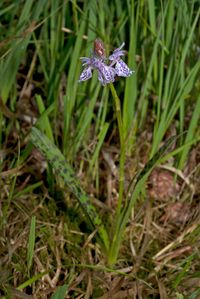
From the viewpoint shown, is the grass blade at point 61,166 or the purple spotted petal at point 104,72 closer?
the purple spotted petal at point 104,72

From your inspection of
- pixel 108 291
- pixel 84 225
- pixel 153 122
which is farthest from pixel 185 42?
pixel 108 291

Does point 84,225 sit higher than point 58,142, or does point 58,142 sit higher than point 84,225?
point 58,142

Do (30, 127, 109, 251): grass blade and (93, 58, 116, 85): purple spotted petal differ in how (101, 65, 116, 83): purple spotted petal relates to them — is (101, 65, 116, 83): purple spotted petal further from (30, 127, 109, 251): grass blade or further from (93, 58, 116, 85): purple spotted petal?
(30, 127, 109, 251): grass blade

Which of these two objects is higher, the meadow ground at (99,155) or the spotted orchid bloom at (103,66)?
the spotted orchid bloom at (103,66)

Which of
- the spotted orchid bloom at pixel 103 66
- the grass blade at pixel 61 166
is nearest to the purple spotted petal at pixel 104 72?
the spotted orchid bloom at pixel 103 66

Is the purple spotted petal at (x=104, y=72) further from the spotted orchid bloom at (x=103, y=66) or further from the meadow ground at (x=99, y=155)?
the meadow ground at (x=99, y=155)

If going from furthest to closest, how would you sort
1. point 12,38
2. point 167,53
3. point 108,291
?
point 167,53 < point 12,38 < point 108,291

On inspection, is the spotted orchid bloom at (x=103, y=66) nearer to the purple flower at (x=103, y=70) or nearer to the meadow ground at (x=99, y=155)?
the purple flower at (x=103, y=70)

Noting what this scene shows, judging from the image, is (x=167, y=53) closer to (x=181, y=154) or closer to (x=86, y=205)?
(x=181, y=154)

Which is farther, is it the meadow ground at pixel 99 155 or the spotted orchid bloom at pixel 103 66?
the meadow ground at pixel 99 155

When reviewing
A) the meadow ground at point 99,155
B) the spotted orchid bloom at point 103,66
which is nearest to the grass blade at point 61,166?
the meadow ground at point 99,155

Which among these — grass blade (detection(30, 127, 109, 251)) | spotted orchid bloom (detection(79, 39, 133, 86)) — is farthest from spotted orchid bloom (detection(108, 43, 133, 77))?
grass blade (detection(30, 127, 109, 251))
